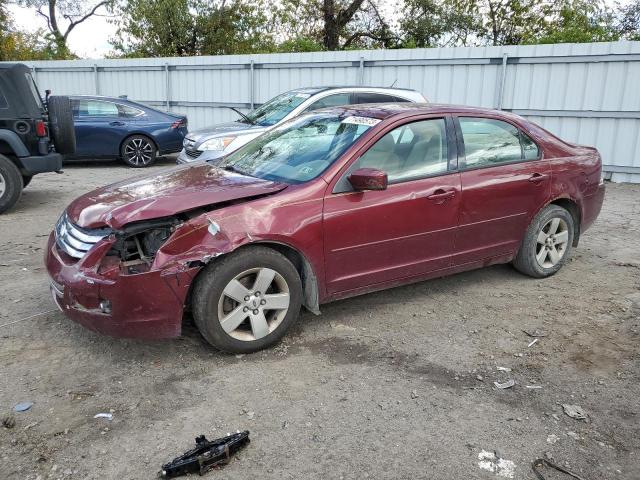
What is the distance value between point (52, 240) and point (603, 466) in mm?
3622

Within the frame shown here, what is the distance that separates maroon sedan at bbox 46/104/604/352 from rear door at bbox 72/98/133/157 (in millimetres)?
7706

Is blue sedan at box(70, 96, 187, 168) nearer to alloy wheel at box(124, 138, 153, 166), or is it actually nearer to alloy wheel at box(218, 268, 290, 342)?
alloy wheel at box(124, 138, 153, 166)

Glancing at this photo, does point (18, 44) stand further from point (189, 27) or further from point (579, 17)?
point (579, 17)

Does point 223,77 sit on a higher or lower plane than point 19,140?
higher

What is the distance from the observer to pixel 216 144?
28.0ft

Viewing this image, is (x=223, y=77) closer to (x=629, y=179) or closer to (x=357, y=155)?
(x=629, y=179)

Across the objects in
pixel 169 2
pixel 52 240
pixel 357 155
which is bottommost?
pixel 52 240

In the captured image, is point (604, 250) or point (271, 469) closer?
point (271, 469)

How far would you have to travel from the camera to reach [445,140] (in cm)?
443

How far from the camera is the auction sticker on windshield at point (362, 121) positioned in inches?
165

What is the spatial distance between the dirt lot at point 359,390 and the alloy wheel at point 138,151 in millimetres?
7274

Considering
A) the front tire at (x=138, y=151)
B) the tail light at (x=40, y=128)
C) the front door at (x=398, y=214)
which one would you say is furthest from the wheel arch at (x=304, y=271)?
the front tire at (x=138, y=151)

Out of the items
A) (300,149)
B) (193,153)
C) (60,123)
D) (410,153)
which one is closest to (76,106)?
(60,123)

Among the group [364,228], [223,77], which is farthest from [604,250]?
[223,77]
